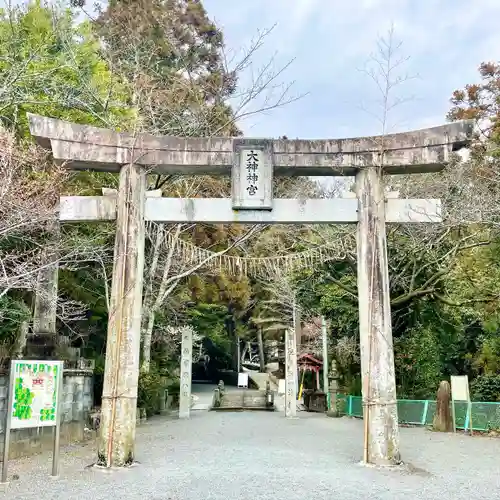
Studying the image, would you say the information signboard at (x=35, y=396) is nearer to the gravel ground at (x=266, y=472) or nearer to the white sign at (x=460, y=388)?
the gravel ground at (x=266, y=472)

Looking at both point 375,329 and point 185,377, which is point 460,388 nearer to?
point 375,329

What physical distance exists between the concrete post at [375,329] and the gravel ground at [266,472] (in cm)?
43

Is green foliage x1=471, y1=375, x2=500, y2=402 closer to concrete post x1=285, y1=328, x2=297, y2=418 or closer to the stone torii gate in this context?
concrete post x1=285, y1=328, x2=297, y2=418

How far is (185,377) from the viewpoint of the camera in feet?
64.5

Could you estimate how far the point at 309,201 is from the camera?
8562 millimetres

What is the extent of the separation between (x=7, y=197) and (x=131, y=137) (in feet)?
6.82

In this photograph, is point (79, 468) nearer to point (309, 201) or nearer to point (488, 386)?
point (309, 201)

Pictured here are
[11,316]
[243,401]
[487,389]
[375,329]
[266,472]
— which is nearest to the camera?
[266,472]

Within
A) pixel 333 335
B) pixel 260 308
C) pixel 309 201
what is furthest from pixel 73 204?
pixel 260 308

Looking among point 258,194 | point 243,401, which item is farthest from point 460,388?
point 243,401

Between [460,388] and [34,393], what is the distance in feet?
33.7

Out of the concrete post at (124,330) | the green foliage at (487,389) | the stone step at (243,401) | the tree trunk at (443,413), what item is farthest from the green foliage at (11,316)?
the stone step at (243,401)

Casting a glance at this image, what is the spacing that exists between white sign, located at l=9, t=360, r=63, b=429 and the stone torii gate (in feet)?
3.56

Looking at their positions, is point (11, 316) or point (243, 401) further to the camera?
point (243, 401)
